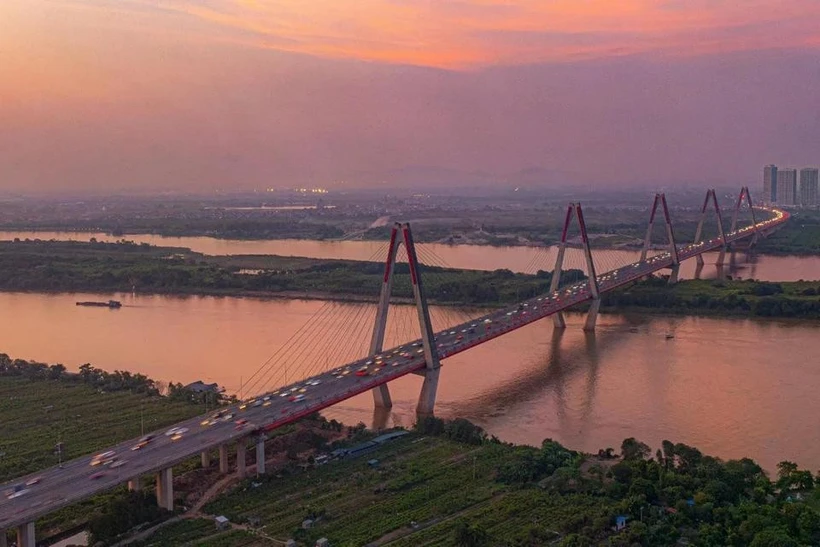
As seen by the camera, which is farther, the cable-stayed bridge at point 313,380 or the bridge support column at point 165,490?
the bridge support column at point 165,490

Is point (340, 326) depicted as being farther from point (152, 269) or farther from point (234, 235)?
point (234, 235)

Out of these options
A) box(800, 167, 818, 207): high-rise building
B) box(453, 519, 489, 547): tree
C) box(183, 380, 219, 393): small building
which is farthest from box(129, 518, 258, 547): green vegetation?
box(800, 167, 818, 207): high-rise building

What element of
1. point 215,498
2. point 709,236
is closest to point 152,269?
point 215,498

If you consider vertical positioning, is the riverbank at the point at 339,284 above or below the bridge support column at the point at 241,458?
above

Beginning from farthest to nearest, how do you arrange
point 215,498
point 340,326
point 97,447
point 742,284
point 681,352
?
point 742,284
point 340,326
point 681,352
point 97,447
point 215,498

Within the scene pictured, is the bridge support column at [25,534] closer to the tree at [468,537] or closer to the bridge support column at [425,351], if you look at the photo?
the tree at [468,537]

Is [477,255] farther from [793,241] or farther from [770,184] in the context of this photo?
[770,184]

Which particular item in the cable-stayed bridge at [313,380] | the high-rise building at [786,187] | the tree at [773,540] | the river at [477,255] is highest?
the high-rise building at [786,187]

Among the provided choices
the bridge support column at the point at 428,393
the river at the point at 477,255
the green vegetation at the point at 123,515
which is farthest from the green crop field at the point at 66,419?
the river at the point at 477,255
